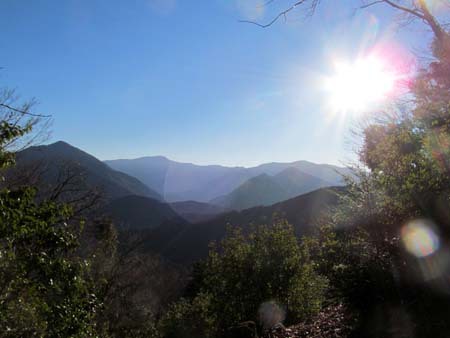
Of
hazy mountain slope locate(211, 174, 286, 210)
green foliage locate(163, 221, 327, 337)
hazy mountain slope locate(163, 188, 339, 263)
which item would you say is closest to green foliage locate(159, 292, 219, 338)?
green foliage locate(163, 221, 327, 337)

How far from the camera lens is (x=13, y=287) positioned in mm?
A: 3461

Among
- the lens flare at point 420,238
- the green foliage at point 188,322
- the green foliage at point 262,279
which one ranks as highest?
the lens flare at point 420,238

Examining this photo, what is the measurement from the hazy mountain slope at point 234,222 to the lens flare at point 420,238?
52882mm

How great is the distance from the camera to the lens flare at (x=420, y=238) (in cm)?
525

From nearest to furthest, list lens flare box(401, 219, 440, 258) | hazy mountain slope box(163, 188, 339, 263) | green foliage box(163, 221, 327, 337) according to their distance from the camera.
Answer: lens flare box(401, 219, 440, 258)
green foliage box(163, 221, 327, 337)
hazy mountain slope box(163, 188, 339, 263)

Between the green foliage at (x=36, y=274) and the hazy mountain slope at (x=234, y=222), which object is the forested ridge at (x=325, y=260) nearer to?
the green foliage at (x=36, y=274)

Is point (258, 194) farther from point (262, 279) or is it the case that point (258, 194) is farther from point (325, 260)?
point (325, 260)

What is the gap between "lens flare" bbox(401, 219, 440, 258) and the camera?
17.2 feet

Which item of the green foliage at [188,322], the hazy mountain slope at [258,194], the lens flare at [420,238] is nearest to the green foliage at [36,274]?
the lens flare at [420,238]

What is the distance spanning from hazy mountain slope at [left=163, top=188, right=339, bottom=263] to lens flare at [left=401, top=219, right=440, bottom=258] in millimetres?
52882

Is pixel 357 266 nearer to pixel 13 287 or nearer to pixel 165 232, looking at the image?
pixel 13 287

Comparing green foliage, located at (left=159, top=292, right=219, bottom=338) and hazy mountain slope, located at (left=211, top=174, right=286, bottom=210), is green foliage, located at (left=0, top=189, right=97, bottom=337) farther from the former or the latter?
hazy mountain slope, located at (left=211, top=174, right=286, bottom=210)

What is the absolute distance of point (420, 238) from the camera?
213 inches

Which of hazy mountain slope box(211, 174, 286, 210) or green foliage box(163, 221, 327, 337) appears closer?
green foliage box(163, 221, 327, 337)
